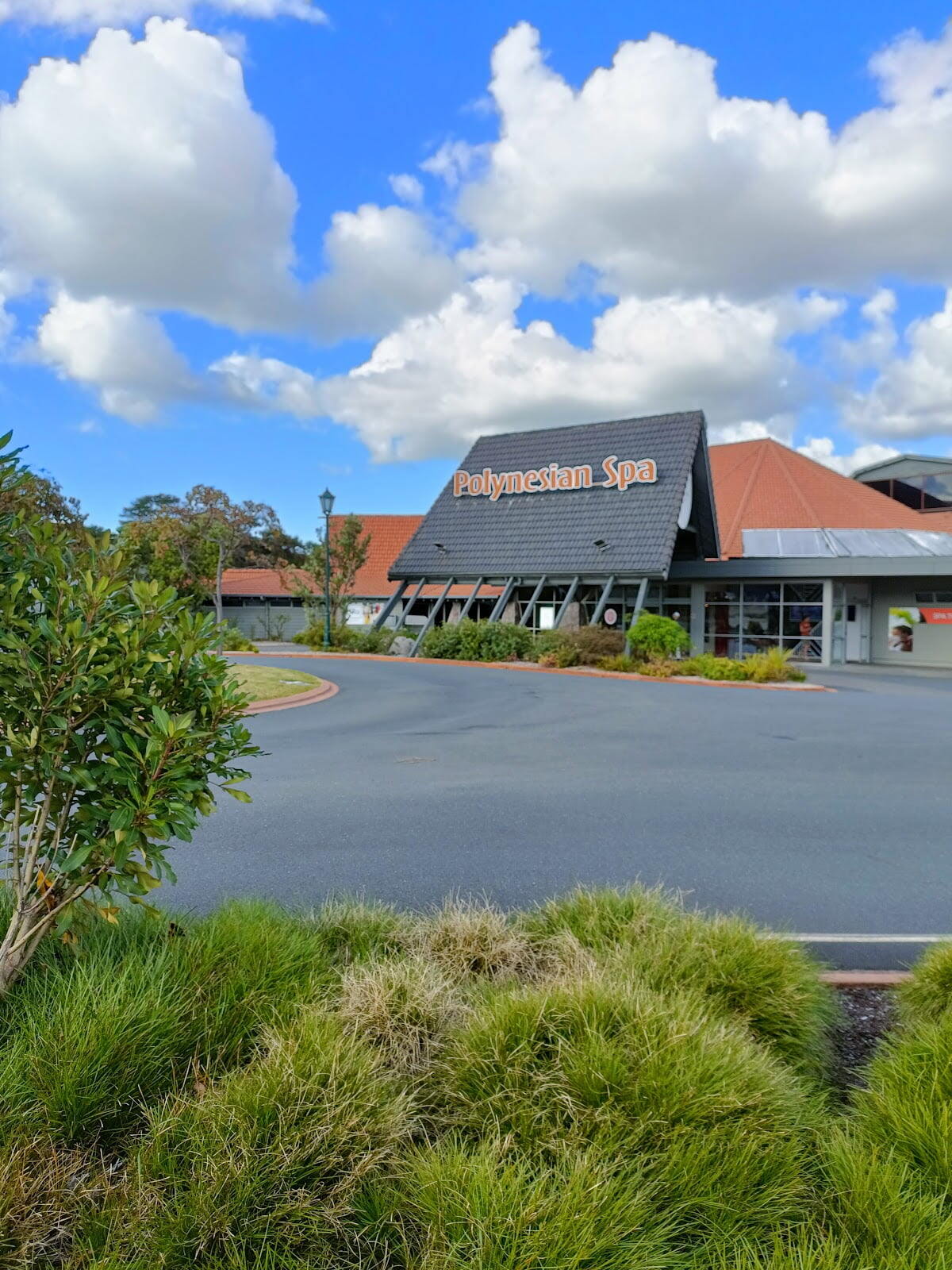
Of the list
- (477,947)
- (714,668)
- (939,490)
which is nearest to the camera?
(477,947)

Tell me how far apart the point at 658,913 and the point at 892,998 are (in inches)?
43.9

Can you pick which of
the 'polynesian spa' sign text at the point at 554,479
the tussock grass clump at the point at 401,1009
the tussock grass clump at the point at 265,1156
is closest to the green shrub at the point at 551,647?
the 'polynesian spa' sign text at the point at 554,479

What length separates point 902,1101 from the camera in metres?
2.69

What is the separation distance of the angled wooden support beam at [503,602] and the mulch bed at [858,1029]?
948 inches

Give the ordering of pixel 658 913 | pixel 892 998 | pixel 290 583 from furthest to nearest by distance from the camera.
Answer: pixel 290 583
pixel 658 913
pixel 892 998

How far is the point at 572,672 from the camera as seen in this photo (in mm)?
24125

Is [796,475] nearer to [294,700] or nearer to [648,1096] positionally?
[294,700]

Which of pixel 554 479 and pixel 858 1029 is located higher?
pixel 554 479

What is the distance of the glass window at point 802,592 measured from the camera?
27.8 metres

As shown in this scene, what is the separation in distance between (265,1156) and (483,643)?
83.0ft

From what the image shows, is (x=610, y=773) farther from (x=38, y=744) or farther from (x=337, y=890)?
(x=38, y=744)

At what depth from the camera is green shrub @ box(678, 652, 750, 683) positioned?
72.7 feet

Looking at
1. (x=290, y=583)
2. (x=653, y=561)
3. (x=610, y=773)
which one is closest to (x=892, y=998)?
(x=610, y=773)

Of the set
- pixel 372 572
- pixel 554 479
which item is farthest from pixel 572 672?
pixel 372 572
